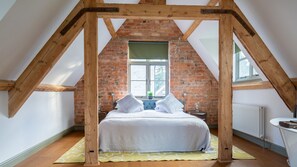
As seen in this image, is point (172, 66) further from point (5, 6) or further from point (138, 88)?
point (5, 6)

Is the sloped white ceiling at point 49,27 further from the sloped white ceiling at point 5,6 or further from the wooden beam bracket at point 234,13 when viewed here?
the wooden beam bracket at point 234,13

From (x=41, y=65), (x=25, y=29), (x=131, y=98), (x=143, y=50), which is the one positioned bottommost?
(x=131, y=98)

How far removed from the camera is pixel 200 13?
11.5 ft

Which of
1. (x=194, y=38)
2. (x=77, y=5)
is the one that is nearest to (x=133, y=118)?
(x=77, y=5)

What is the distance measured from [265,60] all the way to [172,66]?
312cm

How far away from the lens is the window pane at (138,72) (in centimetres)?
646

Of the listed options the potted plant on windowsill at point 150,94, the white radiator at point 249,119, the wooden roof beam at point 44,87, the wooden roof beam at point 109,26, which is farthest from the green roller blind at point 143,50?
the white radiator at point 249,119

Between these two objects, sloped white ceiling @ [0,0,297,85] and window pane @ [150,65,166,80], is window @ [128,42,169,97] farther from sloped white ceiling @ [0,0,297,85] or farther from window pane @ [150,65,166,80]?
sloped white ceiling @ [0,0,297,85]

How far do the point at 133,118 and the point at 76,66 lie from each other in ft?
6.65

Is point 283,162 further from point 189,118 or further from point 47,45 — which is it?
point 47,45

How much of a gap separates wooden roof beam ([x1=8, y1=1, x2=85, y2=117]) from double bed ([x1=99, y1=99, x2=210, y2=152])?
1306 millimetres

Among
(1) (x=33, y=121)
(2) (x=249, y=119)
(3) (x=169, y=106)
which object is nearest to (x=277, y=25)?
(2) (x=249, y=119)

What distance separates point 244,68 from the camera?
5.28m

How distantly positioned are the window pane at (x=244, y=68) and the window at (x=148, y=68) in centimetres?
204
